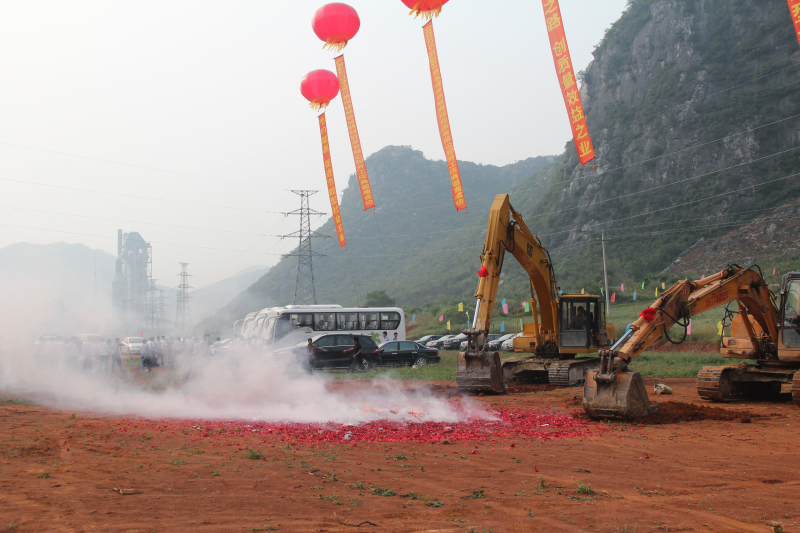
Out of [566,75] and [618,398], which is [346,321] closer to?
[566,75]

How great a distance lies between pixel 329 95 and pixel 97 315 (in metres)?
19.3

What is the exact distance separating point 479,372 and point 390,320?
21.3 metres

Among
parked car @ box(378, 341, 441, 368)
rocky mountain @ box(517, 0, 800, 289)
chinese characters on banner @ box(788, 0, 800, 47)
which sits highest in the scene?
rocky mountain @ box(517, 0, 800, 289)

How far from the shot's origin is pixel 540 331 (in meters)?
19.2

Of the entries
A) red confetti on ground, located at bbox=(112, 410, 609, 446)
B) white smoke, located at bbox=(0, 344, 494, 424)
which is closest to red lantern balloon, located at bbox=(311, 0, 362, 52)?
white smoke, located at bbox=(0, 344, 494, 424)

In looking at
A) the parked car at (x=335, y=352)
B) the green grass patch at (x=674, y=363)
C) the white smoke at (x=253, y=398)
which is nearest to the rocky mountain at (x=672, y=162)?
the green grass patch at (x=674, y=363)

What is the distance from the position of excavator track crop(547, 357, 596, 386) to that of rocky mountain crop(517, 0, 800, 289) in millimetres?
40233

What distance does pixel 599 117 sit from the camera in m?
84.5

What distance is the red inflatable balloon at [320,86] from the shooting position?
88.4 feet

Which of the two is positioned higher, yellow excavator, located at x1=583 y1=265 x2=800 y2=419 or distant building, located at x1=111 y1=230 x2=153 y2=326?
distant building, located at x1=111 y1=230 x2=153 y2=326

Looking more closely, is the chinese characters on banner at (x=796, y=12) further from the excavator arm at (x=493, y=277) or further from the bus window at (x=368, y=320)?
the bus window at (x=368, y=320)

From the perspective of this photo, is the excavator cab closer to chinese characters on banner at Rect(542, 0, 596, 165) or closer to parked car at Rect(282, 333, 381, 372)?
chinese characters on banner at Rect(542, 0, 596, 165)

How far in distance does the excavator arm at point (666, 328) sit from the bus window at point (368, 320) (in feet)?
76.9

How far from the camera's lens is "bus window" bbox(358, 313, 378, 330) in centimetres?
3581
